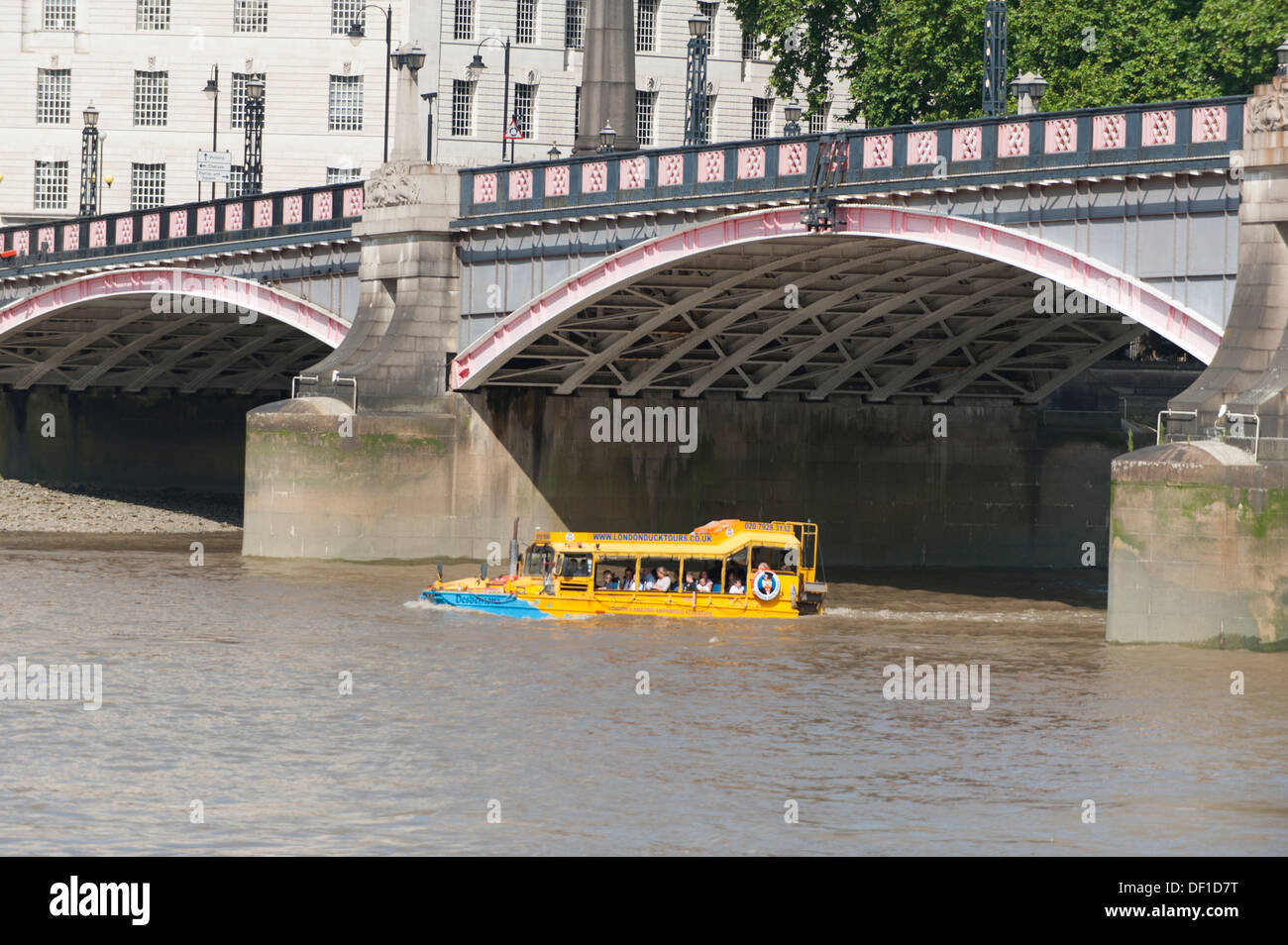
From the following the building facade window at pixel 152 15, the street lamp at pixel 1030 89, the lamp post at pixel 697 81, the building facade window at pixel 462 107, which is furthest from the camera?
the building facade window at pixel 152 15

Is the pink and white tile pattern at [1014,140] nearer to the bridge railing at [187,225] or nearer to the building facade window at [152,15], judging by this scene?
the bridge railing at [187,225]

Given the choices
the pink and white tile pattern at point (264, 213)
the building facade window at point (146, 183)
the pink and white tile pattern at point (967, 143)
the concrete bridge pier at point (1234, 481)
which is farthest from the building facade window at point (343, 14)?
the concrete bridge pier at point (1234, 481)

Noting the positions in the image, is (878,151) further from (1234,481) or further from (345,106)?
(345,106)

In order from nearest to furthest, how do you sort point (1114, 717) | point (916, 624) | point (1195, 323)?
1. point (1114, 717)
2. point (1195, 323)
3. point (916, 624)

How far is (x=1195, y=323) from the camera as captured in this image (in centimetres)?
2942

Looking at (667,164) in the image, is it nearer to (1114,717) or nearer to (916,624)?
(916,624)

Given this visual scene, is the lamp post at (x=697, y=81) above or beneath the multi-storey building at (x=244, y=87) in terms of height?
beneath

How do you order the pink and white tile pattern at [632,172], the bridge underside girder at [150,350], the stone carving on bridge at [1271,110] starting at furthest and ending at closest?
the bridge underside girder at [150,350], the pink and white tile pattern at [632,172], the stone carving on bridge at [1271,110]

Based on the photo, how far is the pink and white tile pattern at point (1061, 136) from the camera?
1209 inches

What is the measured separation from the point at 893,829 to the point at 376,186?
28.4 meters

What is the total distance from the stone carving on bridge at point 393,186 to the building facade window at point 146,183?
1453 inches

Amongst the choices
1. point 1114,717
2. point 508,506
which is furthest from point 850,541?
point 1114,717

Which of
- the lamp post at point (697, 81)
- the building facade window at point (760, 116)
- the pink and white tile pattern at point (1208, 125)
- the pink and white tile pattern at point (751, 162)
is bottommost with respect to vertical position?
the pink and white tile pattern at point (1208, 125)
